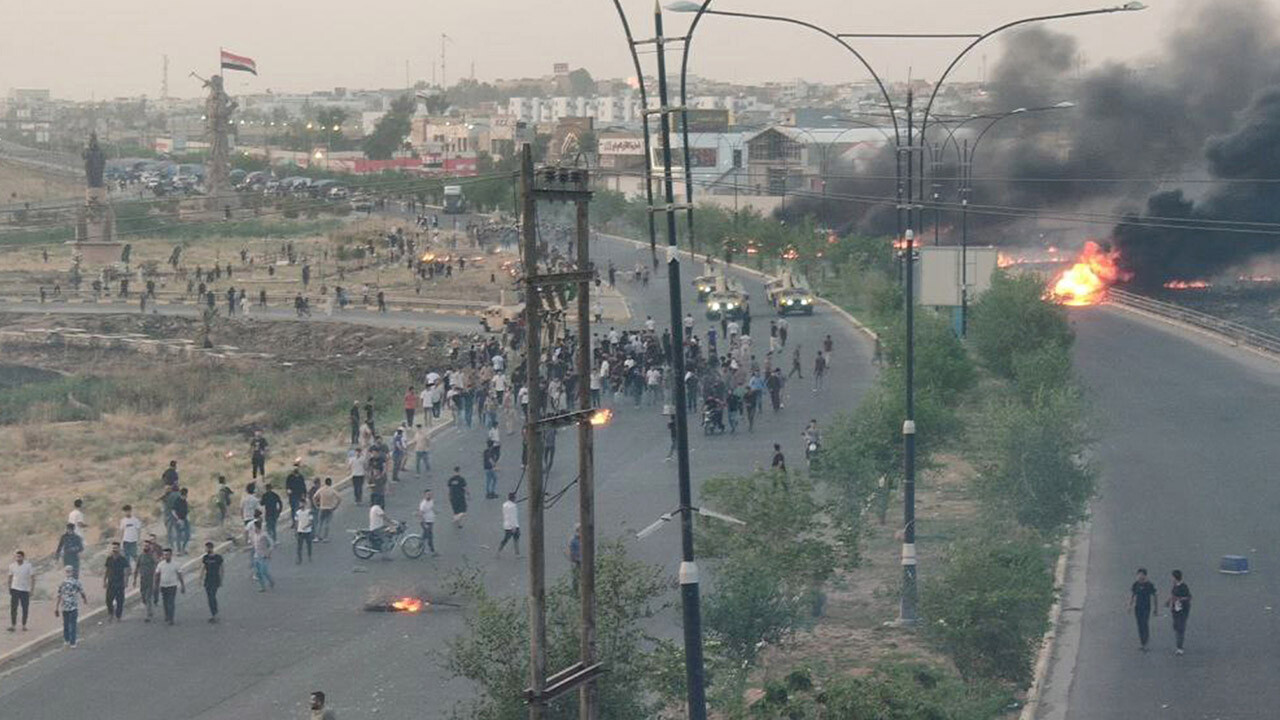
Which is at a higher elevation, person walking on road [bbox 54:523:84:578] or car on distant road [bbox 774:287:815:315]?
person walking on road [bbox 54:523:84:578]

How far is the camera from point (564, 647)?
1281cm

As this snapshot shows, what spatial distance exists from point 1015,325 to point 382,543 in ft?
64.2

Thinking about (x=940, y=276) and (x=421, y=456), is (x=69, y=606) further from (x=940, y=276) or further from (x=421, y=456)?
(x=940, y=276)

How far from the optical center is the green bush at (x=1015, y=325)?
4016cm

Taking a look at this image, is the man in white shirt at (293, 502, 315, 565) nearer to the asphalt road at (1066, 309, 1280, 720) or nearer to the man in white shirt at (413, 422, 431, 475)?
the man in white shirt at (413, 422, 431, 475)

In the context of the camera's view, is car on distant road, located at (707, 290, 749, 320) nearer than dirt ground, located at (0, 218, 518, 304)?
Yes

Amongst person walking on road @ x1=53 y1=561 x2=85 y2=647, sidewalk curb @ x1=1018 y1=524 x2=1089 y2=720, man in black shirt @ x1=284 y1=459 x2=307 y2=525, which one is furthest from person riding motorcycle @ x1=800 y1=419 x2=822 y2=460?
person walking on road @ x1=53 y1=561 x2=85 y2=647

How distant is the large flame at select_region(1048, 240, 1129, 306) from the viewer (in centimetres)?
6725

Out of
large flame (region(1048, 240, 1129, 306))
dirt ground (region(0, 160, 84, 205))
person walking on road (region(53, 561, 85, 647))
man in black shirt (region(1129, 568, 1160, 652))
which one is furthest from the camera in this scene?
dirt ground (region(0, 160, 84, 205))

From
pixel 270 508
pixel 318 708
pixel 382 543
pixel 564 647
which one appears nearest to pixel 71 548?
pixel 270 508

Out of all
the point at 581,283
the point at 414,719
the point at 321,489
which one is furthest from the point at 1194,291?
the point at 581,283

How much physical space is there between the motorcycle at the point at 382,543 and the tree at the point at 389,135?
148m

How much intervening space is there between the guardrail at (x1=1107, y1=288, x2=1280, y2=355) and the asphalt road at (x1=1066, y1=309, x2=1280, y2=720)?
711mm

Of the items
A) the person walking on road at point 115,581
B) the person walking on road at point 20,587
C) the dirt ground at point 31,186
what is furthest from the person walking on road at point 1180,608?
the dirt ground at point 31,186
